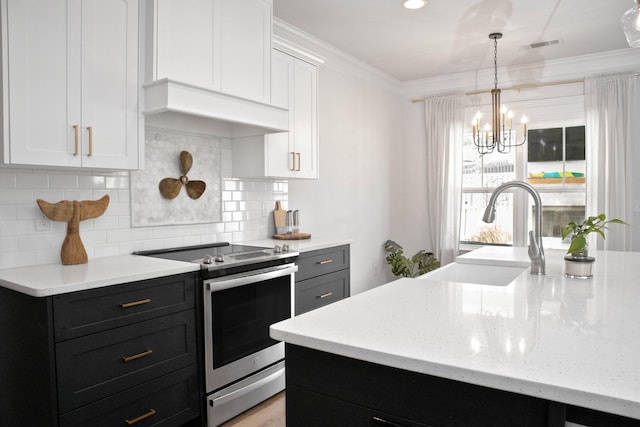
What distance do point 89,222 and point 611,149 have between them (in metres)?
4.64

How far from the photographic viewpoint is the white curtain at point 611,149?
4.44 meters

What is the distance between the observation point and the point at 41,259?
2340 millimetres

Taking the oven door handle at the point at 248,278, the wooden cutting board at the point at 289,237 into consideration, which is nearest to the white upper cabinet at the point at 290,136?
the wooden cutting board at the point at 289,237

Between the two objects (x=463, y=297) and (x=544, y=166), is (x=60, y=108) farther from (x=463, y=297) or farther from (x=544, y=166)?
(x=544, y=166)

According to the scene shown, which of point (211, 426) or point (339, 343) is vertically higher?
point (339, 343)

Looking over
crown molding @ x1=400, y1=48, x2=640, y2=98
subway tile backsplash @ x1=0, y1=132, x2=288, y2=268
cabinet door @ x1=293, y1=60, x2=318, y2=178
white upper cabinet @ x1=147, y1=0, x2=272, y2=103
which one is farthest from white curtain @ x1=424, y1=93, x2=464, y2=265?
white upper cabinet @ x1=147, y1=0, x2=272, y2=103

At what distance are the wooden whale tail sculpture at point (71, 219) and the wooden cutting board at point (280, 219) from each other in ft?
5.04

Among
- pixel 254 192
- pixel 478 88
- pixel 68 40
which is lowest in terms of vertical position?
pixel 254 192

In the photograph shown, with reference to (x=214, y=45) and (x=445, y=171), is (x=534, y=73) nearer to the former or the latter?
(x=445, y=171)

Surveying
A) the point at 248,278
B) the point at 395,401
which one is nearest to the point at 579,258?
the point at 395,401

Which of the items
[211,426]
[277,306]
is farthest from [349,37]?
[211,426]

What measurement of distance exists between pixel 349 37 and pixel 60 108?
270 centimetres

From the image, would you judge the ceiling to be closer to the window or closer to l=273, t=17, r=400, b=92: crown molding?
l=273, t=17, r=400, b=92: crown molding

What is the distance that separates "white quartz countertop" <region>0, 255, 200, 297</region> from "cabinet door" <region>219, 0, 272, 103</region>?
1.11 m
